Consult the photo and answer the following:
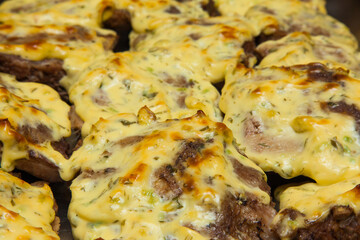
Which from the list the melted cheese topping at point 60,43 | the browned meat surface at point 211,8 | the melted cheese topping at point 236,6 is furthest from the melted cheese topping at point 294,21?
the melted cheese topping at point 60,43

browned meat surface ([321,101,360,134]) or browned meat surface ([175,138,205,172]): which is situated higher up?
browned meat surface ([321,101,360,134])

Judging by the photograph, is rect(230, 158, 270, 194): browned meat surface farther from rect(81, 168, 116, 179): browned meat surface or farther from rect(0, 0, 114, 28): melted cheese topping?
rect(0, 0, 114, 28): melted cheese topping

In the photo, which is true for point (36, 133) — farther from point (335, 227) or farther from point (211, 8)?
point (211, 8)

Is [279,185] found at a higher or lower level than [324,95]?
lower

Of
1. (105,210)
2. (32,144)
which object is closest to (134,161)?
(105,210)

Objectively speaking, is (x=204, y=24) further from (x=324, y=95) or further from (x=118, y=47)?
(x=324, y=95)

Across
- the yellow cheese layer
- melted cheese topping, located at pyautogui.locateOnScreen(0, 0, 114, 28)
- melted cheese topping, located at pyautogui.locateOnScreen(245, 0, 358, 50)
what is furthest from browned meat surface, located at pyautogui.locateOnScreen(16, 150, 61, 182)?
melted cheese topping, located at pyautogui.locateOnScreen(245, 0, 358, 50)
